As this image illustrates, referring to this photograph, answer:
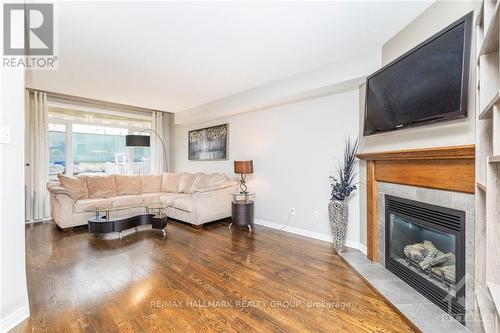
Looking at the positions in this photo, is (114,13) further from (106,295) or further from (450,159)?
(450,159)

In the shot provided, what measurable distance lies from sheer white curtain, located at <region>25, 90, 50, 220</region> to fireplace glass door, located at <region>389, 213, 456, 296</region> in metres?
5.86

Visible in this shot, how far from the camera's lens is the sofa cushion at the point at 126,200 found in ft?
14.1

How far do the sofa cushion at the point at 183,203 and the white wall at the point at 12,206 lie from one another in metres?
2.47

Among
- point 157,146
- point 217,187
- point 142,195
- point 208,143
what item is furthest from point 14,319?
point 157,146

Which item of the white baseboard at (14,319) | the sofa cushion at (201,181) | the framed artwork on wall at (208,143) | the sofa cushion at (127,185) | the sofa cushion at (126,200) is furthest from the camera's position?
the framed artwork on wall at (208,143)

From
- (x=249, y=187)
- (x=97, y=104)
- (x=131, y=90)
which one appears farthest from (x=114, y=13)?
(x=97, y=104)

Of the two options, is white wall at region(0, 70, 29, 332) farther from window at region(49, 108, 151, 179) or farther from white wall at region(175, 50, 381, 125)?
window at region(49, 108, 151, 179)

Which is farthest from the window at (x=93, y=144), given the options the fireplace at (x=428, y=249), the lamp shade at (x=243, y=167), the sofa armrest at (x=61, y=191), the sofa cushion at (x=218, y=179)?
the fireplace at (x=428, y=249)

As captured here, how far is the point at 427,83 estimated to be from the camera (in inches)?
68.9

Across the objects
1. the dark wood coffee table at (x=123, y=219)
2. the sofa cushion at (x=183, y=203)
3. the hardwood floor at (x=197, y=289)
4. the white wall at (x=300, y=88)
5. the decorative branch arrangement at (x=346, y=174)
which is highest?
the white wall at (x=300, y=88)

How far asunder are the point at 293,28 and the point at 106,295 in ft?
9.68

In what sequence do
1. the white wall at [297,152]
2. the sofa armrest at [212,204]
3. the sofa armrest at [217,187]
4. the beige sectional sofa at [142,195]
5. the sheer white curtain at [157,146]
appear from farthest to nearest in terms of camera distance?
the sheer white curtain at [157,146], the sofa armrest at [217,187], the sofa armrest at [212,204], the beige sectional sofa at [142,195], the white wall at [297,152]

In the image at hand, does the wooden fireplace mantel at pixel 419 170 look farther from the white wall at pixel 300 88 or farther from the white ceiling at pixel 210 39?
the white ceiling at pixel 210 39

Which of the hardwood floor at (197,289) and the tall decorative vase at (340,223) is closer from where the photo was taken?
the hardwood floor at (197,289)
